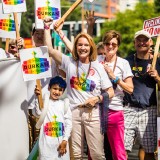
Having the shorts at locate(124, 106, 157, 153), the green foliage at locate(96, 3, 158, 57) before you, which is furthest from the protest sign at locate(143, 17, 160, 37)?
the green foliage at locate(96, 3, 158, 57)

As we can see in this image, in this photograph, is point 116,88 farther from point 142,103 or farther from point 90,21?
point 90,21

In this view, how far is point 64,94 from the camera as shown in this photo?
22.7 feet

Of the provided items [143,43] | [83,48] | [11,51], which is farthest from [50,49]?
[11,51]

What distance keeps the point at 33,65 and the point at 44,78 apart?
637mm

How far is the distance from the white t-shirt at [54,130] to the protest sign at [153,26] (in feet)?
6.17

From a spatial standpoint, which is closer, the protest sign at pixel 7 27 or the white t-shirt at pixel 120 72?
the white t-shirt at pixel 120 72

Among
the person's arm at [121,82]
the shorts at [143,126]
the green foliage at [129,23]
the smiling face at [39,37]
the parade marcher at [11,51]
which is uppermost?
the smiling face at [39,37]

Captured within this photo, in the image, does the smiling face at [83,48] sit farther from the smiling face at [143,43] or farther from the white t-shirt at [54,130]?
the smiling face at [143,43]

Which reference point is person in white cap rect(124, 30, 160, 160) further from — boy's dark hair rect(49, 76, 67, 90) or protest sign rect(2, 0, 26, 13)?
Answer: protest sign rect(2, 0, 26, 13)

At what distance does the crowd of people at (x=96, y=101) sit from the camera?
259 inches

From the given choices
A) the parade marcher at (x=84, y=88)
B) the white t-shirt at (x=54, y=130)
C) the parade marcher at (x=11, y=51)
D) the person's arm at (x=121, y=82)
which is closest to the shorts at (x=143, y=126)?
the person's arm at (x=121, y=82)

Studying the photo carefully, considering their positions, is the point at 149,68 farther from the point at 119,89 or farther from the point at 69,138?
the point at 69,138

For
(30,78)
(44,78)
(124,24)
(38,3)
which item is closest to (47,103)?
(30,78)

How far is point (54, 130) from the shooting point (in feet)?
21.4
